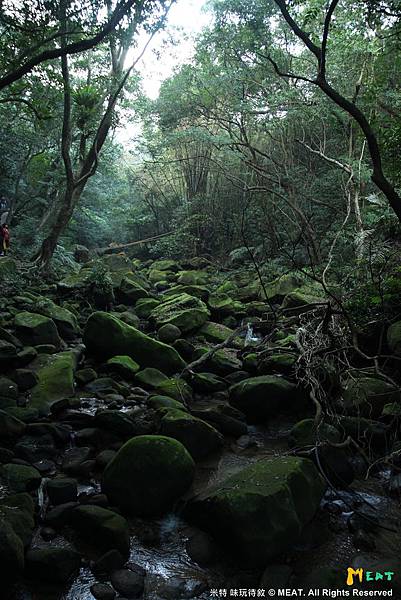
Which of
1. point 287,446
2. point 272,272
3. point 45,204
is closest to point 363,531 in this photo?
point 287,446

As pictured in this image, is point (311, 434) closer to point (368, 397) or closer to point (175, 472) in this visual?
point (368, 397)

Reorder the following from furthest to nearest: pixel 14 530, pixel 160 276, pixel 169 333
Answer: pixel 160 276 → pixel 169 333 → pixel 14 530

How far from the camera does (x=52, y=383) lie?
513 cm

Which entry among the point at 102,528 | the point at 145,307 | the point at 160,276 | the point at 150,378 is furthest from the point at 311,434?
the point at 160,276

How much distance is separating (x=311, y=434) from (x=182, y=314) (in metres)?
4.53

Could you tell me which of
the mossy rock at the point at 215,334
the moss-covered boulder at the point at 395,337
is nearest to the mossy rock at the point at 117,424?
the moss-covered boulder at the point at 395,337

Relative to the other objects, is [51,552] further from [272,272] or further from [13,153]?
[13,153]

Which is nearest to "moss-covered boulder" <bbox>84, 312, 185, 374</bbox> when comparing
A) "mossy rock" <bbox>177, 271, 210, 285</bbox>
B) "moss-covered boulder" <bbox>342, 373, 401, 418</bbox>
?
"moss-covered boulder" <bbox>342, 373, 401, 418</bbox>

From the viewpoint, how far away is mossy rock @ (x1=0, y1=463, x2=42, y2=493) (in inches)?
126

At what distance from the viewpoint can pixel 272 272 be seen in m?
12.0

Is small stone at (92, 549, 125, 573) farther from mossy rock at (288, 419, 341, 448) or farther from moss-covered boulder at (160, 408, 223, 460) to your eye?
mossy rock at (288, 419, 341, 448)

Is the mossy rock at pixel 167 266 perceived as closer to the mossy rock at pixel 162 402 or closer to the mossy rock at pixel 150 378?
the mossy rock at pixel 150 378

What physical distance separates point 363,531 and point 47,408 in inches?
139

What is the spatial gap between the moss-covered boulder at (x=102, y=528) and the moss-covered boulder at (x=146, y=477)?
27 cm
